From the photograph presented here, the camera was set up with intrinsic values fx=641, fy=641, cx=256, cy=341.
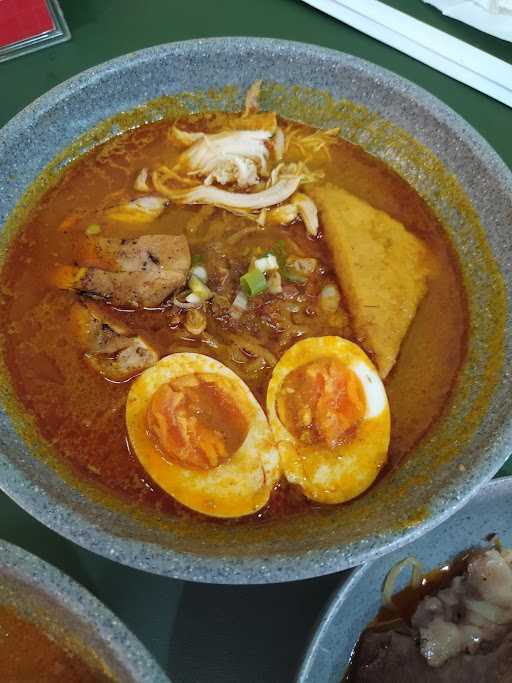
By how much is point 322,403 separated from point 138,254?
27.2 inches

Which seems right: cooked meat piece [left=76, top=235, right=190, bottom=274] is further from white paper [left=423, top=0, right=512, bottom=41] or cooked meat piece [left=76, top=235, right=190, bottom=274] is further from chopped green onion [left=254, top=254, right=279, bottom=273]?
white paper [left=423, top=0, right=512, bottom=41]

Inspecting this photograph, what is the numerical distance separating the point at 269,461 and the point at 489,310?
77 cm

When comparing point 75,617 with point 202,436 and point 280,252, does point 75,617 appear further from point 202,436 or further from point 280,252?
point 280,252

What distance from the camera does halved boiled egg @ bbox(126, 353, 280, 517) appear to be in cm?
157

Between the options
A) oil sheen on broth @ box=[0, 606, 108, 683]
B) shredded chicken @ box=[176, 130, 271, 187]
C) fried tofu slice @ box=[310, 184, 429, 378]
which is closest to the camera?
oil sheen on broth @ box=[0, 606, 108, 683]

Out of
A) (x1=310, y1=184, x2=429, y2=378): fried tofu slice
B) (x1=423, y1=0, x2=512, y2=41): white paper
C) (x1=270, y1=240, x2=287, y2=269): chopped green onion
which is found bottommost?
(x1=310, y1=184, x2=429, y2=378): fried tofu slice

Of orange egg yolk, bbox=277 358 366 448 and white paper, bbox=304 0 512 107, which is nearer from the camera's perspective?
orange egg yolk, bbox=277 358 366 448

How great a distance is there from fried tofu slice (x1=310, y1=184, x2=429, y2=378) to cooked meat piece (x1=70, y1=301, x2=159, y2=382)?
0.60 metres

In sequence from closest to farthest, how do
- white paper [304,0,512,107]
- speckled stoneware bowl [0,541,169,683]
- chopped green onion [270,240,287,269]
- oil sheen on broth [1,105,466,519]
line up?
speckled stoneware bowl [0,541,169,683] → oil sheen on broth [1,105,466,519] → chopped green onion [270,240,287,269] → white paper [304,0,512,107]

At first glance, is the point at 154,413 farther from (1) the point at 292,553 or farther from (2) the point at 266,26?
(2) the point at 266,26

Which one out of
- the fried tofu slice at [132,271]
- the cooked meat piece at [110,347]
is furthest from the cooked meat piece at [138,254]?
the cooked meat piece at [110,347]

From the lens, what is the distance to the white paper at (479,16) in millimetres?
2633

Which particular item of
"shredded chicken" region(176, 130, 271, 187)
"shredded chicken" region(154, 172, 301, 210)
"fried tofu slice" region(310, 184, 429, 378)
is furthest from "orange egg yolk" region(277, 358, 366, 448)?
"shredded chicken" region(176, 130, 271, 187)

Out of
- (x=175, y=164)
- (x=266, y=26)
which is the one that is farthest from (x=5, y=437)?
(x=266, y=26)
